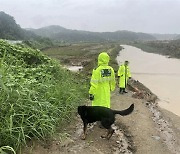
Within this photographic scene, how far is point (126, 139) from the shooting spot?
7875mm

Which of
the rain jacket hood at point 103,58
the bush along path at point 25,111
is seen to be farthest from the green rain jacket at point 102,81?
the bush along path at point 25,111

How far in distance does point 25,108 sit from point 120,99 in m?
6.69

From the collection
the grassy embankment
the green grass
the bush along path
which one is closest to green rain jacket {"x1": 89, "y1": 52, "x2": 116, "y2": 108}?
the bush along path

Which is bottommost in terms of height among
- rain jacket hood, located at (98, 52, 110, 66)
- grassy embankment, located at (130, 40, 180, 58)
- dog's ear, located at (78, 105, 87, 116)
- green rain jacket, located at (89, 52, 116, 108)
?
grassy embankment, located at (130, 40, 180, 58)

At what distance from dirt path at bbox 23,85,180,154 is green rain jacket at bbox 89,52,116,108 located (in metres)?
0.75

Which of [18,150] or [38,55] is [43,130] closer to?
[18,150]

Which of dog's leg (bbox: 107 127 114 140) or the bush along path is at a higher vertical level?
the bush along path

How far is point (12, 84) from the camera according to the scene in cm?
621

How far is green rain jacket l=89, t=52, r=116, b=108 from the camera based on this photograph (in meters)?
7.22

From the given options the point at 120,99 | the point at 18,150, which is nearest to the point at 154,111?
the point at 120,99

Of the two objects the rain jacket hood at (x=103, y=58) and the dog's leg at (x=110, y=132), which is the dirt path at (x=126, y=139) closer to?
the dog's leg at (x=110, y=132)

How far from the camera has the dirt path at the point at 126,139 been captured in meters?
6.39

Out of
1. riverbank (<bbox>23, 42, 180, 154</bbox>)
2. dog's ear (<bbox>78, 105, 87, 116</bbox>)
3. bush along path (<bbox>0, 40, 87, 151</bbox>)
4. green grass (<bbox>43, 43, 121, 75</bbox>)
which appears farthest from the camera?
green grass (<bbox>43, 43, 121, 75</bbox>)

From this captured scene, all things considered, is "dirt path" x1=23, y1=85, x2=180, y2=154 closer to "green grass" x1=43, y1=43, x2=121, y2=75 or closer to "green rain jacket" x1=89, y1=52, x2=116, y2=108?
"green rain jacket" x1=89, y1=52, x2=116, y2=108
